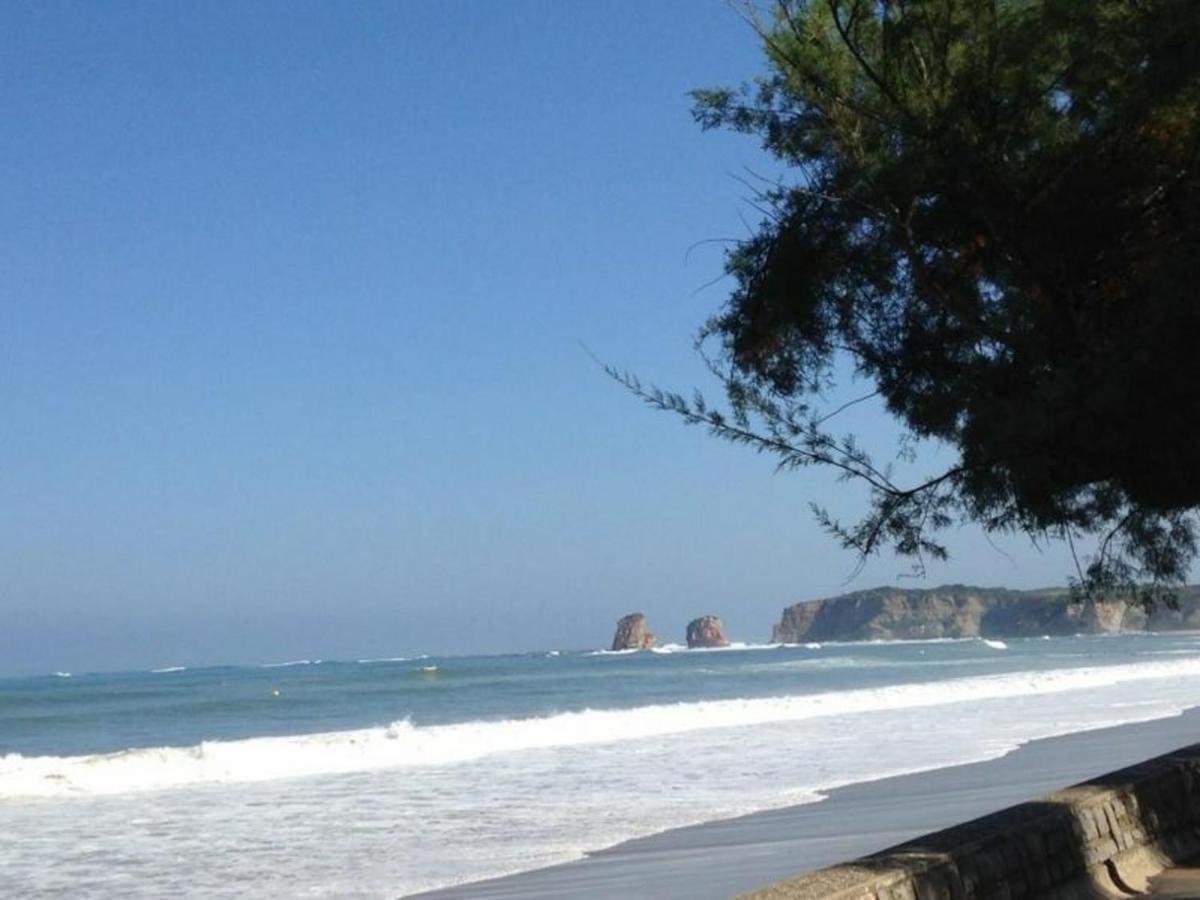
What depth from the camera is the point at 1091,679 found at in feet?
141

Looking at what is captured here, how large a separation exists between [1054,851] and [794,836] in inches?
226

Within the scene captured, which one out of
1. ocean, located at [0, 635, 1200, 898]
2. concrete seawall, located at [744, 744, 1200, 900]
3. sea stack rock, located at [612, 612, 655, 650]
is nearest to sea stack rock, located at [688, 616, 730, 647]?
sea stack rock, located at [612, 612, 655, 650]

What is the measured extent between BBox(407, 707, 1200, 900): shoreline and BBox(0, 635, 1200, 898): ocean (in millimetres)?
458

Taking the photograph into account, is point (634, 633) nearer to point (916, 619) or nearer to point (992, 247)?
point (916, 619)

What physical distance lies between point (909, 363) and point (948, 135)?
2.93 feet

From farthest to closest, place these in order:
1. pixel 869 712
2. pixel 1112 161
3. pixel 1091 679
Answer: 1. pixel 1091 679
2. pixel 869 712
3. pixel 1112 161

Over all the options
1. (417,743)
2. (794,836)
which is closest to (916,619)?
(417,743)

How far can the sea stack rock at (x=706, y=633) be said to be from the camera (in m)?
136

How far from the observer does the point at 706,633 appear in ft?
445

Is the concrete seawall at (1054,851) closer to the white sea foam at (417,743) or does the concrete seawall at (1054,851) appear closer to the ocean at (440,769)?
the ocean at (440,769)

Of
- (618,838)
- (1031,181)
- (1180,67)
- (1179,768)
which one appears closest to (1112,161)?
(1031,181)

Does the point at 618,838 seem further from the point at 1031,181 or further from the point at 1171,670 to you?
the point at 1171,670

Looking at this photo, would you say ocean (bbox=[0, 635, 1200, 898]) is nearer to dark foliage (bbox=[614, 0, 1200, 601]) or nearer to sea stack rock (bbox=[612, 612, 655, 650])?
dark foliage (bbox=[614, 0, 1200, 601])

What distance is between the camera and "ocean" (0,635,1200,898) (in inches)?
480
